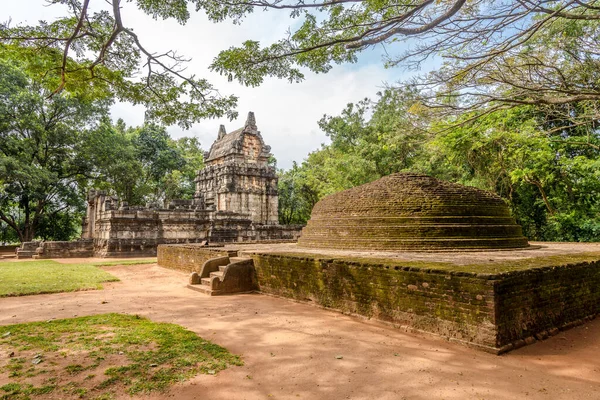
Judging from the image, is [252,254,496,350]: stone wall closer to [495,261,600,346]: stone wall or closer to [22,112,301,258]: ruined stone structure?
[495,261,600,346]: stone wall

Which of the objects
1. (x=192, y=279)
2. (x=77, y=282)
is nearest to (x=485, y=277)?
(x=192, y=279)

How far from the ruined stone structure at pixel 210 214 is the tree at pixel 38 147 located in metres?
2.81

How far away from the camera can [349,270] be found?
589 centimetres

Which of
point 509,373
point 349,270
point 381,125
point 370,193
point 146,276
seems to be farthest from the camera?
point 381,125

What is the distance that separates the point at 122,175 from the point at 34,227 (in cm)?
615

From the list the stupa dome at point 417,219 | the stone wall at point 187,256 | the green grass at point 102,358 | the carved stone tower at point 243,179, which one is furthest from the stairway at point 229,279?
the carved stone tower at point 243,179

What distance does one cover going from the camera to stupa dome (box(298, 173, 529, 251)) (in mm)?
8547

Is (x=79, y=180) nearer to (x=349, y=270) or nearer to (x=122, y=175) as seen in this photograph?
(x=122, y=175)

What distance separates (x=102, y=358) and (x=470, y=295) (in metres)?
4.36

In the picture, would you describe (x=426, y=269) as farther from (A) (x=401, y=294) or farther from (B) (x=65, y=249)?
(B) (x=65, y=249)

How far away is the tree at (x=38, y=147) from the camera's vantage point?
64.1 ft

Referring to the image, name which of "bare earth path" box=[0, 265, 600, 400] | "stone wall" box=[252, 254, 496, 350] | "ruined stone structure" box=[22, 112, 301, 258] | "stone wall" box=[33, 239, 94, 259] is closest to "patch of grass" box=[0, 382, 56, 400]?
"bare earth path" box=[0, 265, 600, 400]

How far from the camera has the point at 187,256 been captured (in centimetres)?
1145

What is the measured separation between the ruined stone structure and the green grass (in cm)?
965
